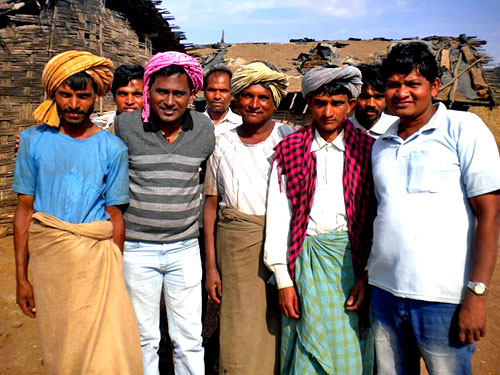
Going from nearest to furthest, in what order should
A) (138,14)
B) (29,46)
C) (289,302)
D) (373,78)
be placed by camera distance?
(289,302), (373,78), (29,46), (138,14)

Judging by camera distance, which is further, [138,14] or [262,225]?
[138,14]

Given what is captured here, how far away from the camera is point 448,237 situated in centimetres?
157

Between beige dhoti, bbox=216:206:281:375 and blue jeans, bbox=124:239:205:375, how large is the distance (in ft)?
0.61

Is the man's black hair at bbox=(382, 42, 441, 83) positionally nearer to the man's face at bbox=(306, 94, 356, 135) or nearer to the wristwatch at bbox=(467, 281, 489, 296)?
the man's face at bbox=(306, 94, 356, 135)

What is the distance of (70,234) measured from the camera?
179 centimetres

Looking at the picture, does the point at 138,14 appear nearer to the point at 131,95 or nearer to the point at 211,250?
the point at 131,95

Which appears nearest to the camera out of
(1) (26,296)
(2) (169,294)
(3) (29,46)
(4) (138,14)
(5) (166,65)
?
(1) (26,296)

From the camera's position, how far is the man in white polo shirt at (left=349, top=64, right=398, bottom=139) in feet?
9.80

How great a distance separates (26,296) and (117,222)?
1.91ft

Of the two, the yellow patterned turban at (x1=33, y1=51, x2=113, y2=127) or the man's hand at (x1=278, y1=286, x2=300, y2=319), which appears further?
the man's hand at (x1=278, y1=286, x2=300, y2=319)

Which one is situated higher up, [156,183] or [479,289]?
[156,183]

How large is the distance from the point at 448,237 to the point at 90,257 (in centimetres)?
165

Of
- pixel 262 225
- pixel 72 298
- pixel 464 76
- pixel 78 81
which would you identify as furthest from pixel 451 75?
pixel 72 298

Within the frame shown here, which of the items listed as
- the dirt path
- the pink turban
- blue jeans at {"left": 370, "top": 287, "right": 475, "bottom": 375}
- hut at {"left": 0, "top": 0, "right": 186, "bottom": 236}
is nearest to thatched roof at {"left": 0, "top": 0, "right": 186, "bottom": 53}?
hut at {"left": 0, "top": 0, "right": 186, "bottom": 236}
